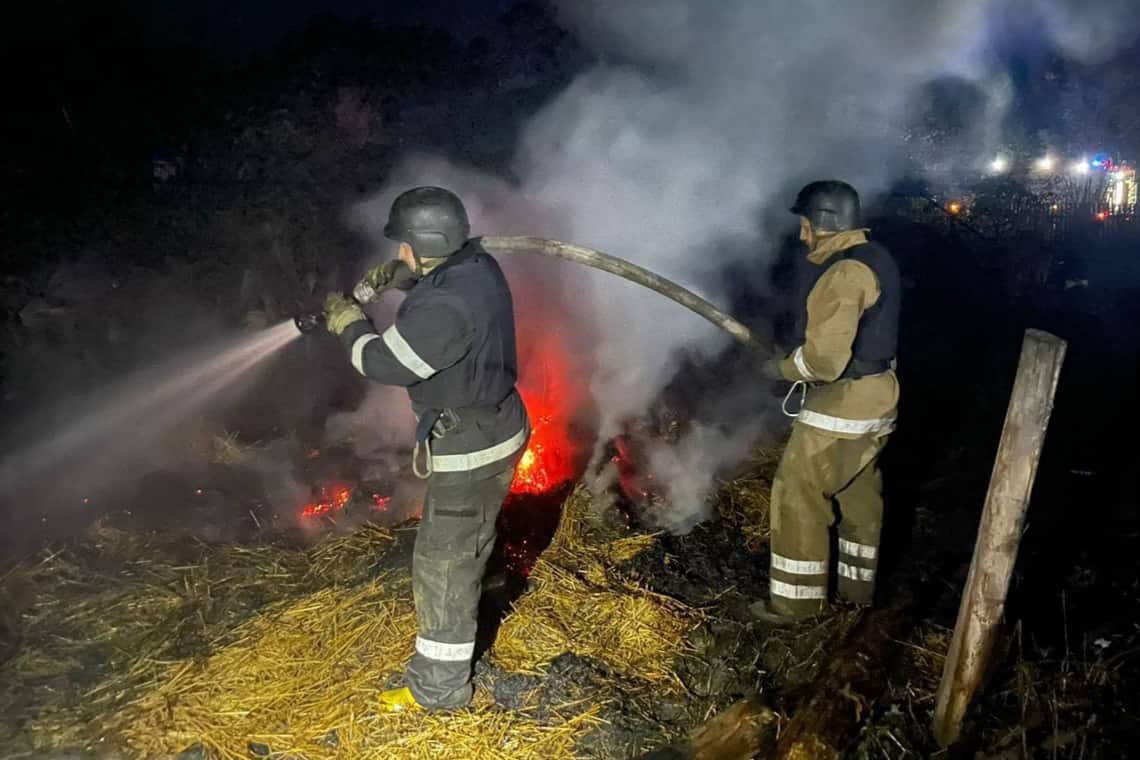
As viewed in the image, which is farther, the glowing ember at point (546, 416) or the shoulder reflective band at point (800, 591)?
the glowing ember at point (546, 416)

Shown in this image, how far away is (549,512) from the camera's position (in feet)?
19.8

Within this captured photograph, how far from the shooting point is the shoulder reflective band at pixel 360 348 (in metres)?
3.52

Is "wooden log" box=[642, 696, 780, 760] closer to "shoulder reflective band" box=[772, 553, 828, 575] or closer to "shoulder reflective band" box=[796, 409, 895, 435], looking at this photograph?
"shoulder reflective band" box=[772, 553, 828, 575]

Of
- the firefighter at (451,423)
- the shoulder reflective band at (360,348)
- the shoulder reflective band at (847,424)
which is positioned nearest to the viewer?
the shoulder reflective band at (360,348)

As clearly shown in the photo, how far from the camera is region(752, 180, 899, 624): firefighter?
4.23 meters

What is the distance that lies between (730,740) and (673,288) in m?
2.73

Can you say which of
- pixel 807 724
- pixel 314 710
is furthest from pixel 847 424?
pixel 314 710

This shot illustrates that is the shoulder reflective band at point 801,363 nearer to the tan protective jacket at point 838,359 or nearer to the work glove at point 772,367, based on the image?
the tan protective jacket at point 838,359

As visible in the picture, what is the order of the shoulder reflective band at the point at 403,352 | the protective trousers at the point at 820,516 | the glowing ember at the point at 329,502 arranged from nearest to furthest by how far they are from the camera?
1. the shoulder reflective band at the point at 403,352
2. the protective trousers at the point at 820,516
3. the glowing ember at the point at 329,502

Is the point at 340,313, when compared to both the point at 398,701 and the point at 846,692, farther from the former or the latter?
the point at 846,692

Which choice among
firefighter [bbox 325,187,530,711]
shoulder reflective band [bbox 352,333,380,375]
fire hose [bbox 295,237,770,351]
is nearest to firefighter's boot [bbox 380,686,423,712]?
firefighter [bbox 325,187,530,711]

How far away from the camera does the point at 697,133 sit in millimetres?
7758

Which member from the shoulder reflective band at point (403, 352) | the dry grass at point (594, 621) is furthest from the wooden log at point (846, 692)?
the shoulder reflective band at point (403, 352)

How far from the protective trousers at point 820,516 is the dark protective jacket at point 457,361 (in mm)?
1877
